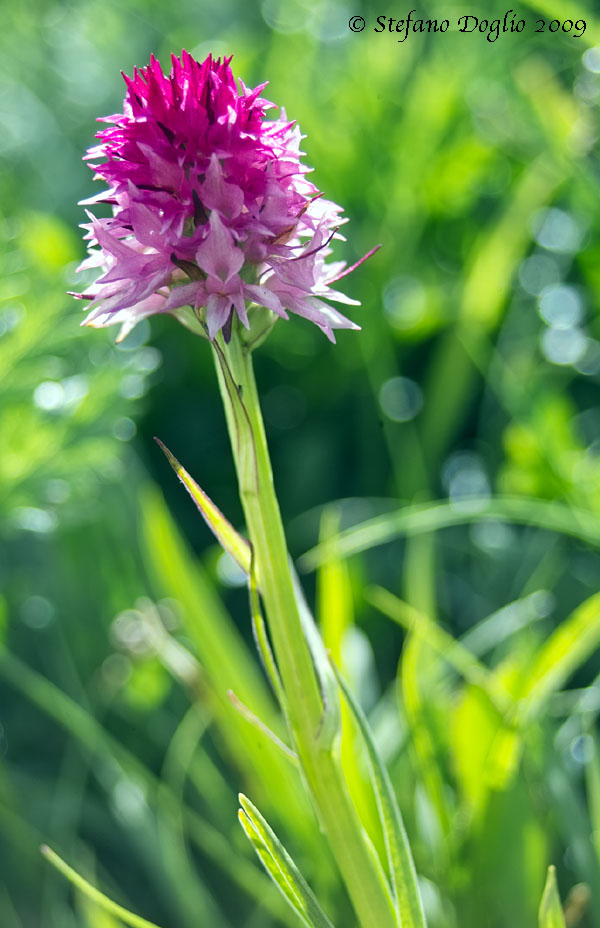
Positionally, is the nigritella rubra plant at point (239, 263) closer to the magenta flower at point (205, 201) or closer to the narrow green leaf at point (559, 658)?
the magenta flower at point (205, 201)

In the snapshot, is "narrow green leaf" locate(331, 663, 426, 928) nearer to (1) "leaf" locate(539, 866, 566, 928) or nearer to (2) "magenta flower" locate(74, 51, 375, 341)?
(1) "leaf" locate(539, 866, 566, 928)

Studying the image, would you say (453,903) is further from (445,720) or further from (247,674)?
(247,674)

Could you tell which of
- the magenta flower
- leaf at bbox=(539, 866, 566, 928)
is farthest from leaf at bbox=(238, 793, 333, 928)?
the magenta flower

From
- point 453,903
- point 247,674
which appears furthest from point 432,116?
point 453,903

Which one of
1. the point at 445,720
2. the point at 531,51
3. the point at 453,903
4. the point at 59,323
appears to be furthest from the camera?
the point at 531,51

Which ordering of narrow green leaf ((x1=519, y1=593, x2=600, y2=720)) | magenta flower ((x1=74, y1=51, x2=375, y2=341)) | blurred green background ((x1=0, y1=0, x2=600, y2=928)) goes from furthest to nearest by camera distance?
blurred green background ((x1=0, y1=0, x2=600, y2=928)), narrow green leaf ((x1=519, y1=593, x2=600, y2=720)), magenta flower ((x1=74, y1=51, x2=375, y2=341))

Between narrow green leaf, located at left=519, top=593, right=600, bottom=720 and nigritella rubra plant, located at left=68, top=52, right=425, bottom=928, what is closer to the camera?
nigritella rubra plant, located at left=68, top=52, right=425, bottom=928

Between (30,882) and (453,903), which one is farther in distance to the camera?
(30,882)
